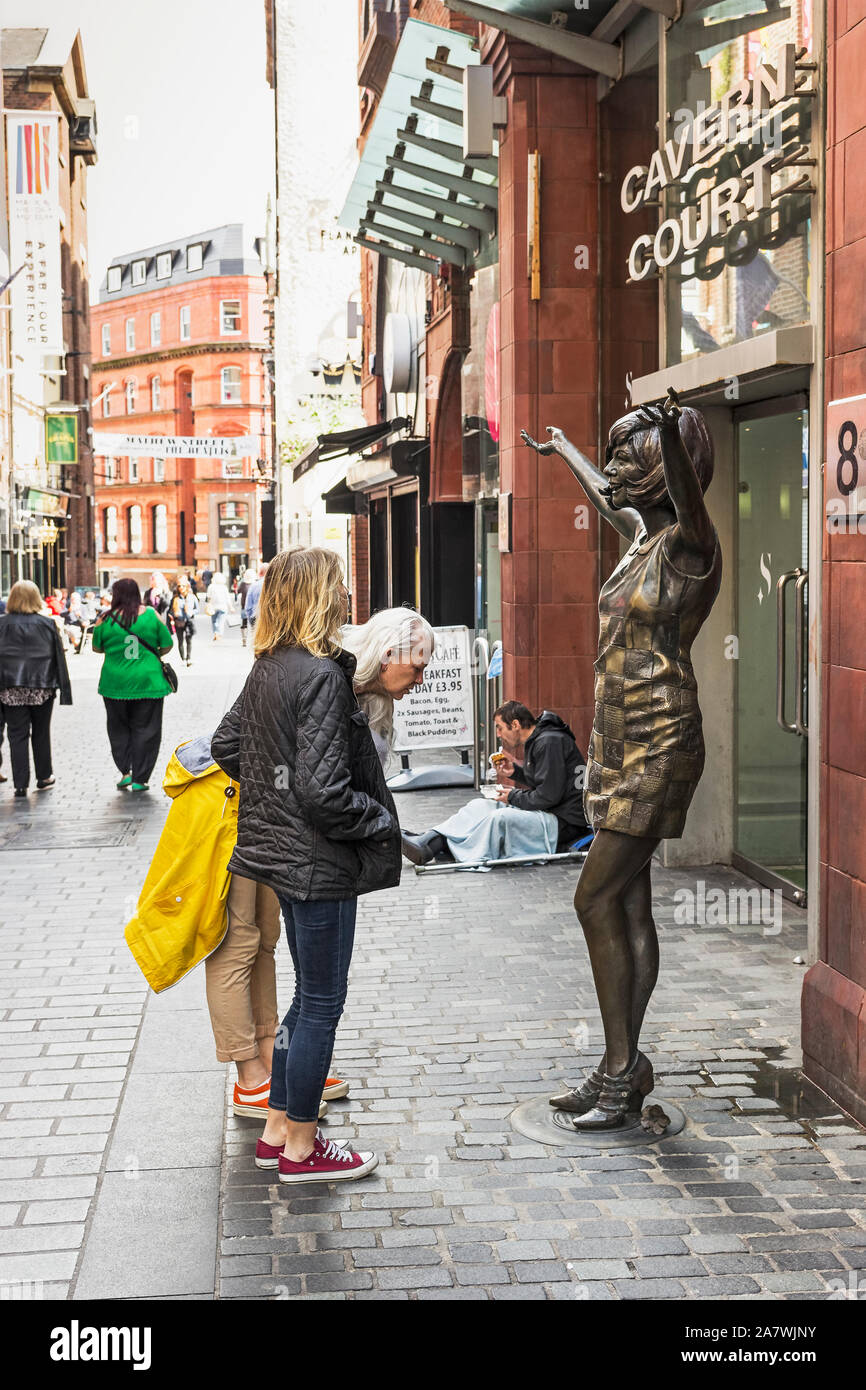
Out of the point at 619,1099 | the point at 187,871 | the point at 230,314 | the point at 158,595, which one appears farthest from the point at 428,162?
the point at 230,314

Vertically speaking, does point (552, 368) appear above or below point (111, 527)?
below

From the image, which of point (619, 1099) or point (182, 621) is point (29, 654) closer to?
point (619, 1099)

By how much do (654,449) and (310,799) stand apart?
5.19 feet

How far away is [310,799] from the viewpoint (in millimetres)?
4102

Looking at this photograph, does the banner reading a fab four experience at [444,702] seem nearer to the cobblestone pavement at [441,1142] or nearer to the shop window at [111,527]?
the cobblestone pavement at [441,1142]

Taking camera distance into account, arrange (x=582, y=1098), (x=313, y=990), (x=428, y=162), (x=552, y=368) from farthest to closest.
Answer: (x=428, y=162), (x=552, y=368), (x=582, y=1098), (x=313, y=990)

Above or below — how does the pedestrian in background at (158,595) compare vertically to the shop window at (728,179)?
below

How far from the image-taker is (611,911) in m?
4.88

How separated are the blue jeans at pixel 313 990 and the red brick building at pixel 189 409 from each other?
7969cm

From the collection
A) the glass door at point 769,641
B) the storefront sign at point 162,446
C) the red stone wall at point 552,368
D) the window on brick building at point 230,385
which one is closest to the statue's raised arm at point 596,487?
the glass door at point 769,641

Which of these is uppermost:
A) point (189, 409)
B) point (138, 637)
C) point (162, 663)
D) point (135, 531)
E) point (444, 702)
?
point (189, 409)

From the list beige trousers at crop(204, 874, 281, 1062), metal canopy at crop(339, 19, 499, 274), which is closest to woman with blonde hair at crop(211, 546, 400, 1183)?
beige trousers at crop(204, 874, 281, 1062)

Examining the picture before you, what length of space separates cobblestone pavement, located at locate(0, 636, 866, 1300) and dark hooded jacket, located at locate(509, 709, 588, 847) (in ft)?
4.40

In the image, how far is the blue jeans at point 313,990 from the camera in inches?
168
